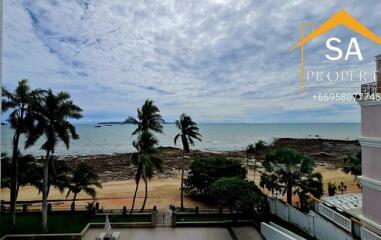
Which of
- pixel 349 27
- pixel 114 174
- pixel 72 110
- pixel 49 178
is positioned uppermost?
pixel 349 27

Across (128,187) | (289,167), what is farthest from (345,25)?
(128,187)

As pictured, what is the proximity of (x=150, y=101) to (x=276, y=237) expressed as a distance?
1225 centimetres

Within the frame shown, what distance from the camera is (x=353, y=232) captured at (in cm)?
1328

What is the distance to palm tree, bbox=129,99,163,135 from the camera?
2261 cm

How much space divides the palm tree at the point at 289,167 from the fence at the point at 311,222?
98cm

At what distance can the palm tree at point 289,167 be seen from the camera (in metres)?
18.9

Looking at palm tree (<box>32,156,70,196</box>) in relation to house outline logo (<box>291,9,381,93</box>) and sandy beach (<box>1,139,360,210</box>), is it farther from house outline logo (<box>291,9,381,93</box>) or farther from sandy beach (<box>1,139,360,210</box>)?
house outline logo (<box>291,9,381,93</box>)

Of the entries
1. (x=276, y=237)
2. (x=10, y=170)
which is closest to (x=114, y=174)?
(x=10, y=170)

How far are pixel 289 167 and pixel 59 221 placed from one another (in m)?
13.6

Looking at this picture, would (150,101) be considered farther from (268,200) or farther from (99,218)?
(268,200)

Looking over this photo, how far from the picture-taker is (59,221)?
1944 cm

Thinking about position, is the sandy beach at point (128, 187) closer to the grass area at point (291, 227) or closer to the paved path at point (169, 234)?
the grass area at point (291, 227)

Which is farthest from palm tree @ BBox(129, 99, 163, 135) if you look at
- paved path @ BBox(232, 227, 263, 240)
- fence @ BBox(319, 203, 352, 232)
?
fence @ BBox(319, 203, 352, 232)

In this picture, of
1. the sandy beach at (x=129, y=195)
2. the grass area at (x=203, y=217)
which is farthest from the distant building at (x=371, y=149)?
the sandy beach at (x=129, y=195)
